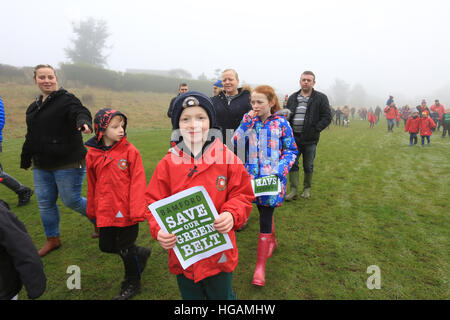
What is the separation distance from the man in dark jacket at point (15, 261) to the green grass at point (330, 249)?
127cm

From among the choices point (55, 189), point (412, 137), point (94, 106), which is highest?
point (94, 106)

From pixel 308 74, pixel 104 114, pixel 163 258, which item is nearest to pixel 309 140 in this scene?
pixel 308 74

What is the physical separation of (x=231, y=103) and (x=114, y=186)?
7.41 ft

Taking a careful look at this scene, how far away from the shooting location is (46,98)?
3061mm

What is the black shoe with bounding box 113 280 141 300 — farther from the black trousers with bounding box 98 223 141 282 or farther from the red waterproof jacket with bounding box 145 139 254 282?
the red waterproof jacket with bounding box 145 139 254 282

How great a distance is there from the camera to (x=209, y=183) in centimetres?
171

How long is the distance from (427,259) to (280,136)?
255 cm

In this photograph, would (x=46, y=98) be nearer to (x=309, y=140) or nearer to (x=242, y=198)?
(x=242, y=198)

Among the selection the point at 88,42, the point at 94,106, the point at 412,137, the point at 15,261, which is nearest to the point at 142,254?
the point at 15,261

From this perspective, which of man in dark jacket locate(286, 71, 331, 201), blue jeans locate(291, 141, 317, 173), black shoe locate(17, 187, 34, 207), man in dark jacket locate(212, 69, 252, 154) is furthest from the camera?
blue jeans locate(291, 141, 317, 173)

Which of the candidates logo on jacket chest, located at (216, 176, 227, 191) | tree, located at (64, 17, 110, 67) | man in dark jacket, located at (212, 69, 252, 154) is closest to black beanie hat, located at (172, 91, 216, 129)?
logo on jacket chest, located at (216, 176, 227, 191)

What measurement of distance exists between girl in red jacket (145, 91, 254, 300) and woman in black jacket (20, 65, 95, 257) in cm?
169

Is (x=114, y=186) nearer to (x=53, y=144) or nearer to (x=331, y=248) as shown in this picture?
(x=53, y=144)

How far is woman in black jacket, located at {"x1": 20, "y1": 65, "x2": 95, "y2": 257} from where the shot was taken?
305 cm
